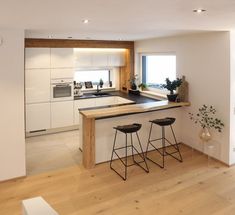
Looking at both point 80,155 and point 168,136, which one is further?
point 168,136

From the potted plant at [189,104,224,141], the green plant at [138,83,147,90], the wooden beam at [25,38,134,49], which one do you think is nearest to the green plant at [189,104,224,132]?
the potted plant at [189,104,224,141]

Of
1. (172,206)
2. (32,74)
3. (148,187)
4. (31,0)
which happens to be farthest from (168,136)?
(31,0)

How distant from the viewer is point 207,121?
181 inches

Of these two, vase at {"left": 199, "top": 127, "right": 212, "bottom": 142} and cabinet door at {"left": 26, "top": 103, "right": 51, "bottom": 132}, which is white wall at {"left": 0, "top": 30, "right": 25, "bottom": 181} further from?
vase at {"left": 199, "top": 127, "right": 212, "bottom": 142}

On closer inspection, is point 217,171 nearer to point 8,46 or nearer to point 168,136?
point 168,136

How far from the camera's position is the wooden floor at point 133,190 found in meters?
3.19

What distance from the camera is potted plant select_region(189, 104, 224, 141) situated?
174 inches

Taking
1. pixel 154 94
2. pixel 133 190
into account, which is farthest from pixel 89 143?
pixel 154 94

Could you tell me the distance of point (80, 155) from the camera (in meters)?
4.89

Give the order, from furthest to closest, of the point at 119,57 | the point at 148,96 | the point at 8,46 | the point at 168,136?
the point at 119,57 < the point at 148,96 < the point at 168,136 < the point at 8,46

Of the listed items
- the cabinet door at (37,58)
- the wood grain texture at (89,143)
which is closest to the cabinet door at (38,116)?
the cabinet door at (37,58)

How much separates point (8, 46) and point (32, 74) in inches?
84.9

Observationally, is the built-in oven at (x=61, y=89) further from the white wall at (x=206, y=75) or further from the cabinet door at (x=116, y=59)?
the white wall at (x=206, y=75)

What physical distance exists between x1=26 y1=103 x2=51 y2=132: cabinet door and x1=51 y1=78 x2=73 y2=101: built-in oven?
276 mm
